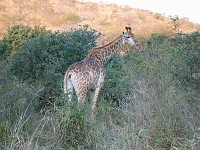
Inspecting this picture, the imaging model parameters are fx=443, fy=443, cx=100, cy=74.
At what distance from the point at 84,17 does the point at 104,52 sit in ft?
57.8

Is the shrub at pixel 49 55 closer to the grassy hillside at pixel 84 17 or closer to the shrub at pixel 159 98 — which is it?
the shrub at pixel 159 98

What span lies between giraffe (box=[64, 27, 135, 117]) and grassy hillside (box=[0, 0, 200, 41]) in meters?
11.1

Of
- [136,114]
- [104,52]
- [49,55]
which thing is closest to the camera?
[136,114]

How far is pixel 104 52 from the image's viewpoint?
9.63m

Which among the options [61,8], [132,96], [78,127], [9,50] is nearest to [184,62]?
[132,96]

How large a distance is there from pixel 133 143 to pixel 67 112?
Answer: 116 cm

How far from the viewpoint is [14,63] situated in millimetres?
10836

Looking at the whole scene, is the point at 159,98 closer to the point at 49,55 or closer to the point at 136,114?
the point at 136,114

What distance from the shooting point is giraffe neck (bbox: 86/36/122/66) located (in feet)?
30.8

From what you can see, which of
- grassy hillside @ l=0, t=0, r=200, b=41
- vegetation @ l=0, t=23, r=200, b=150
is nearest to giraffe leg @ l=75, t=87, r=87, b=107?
vegetation @ l=0, t=23, r=200, b=150

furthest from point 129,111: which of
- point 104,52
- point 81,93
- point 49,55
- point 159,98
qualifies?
point 49,55

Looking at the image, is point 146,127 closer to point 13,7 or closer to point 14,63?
point 14,63

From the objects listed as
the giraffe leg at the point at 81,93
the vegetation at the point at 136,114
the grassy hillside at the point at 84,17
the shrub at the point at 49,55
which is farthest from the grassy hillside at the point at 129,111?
the grassy hillside at the point at 84,17

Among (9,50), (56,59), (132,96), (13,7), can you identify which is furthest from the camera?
(13,7)
